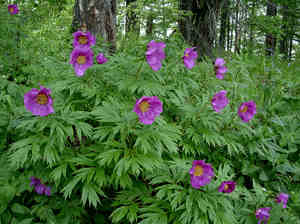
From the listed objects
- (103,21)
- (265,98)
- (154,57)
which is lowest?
(265,98)

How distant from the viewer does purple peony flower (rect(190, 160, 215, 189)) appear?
1604mm

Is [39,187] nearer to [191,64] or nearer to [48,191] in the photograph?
[48,191]

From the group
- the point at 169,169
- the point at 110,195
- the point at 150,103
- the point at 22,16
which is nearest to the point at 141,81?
the point at 150,103

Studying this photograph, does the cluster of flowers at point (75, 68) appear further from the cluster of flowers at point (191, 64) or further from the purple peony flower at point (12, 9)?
the purple peony flower at point (12, 9)

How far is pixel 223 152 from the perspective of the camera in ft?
7.63

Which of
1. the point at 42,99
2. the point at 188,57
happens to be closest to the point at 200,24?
the point at 188,57

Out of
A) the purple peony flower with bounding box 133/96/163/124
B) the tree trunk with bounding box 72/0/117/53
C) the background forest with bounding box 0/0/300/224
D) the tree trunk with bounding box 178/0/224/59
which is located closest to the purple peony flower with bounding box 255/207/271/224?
the background forest with bounding box 0/0/300/224

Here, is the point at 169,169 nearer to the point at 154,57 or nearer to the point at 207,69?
the point at 154,57

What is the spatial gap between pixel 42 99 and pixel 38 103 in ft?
0.13

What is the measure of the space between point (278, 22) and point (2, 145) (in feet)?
27.4

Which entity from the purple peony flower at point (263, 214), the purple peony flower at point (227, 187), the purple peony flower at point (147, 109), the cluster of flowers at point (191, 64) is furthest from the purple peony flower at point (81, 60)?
the purple peony flower at point (263, 214)

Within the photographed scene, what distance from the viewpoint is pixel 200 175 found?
5.27ft

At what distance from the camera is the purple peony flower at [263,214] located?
1730mm

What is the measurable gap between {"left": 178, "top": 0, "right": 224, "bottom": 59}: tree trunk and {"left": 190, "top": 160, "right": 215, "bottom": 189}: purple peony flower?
11.9 feet
